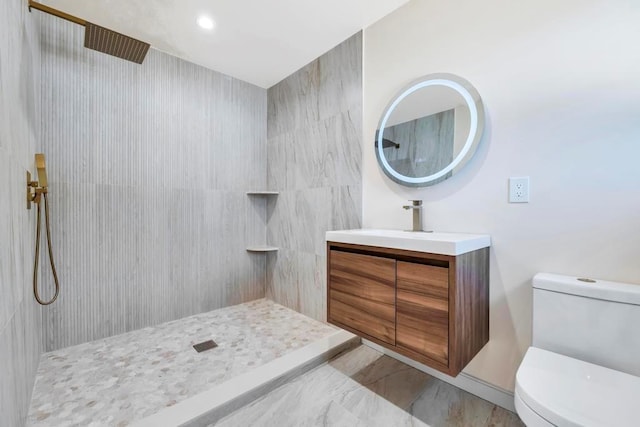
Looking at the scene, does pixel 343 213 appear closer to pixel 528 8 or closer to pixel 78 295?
pixel 528 8

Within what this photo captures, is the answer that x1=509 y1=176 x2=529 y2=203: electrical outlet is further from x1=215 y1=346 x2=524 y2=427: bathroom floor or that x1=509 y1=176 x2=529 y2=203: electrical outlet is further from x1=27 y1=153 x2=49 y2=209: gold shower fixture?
x1=27 y1=153 x2=49 y2=209: gold shower fixture

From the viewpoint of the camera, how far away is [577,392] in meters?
0.88

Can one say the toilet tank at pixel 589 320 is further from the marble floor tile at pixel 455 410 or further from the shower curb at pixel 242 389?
the shower curb at pixel 242 389

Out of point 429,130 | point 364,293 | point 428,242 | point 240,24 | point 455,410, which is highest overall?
point 240,24

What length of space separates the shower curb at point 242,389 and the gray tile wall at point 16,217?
1.73ft

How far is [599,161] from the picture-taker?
3.84ft

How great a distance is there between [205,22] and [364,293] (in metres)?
2.15

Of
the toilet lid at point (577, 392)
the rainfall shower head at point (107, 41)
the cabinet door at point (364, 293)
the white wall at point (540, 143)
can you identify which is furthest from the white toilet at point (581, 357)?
the rainfall shower head at point (107, 41)

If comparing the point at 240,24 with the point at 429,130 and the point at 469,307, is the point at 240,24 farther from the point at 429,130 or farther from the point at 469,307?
the point at 469,307

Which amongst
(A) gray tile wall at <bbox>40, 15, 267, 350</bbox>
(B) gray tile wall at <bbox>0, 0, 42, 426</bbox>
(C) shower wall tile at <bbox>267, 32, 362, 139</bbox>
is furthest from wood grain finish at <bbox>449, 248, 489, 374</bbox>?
(A) gray tile wall at <bbox>40, 15, 267, 350</bbox>

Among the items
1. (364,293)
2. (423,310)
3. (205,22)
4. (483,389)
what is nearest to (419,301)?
(423,310)

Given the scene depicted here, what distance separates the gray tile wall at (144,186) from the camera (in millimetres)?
1891

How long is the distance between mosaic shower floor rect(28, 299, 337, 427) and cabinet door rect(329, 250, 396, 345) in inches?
23.7

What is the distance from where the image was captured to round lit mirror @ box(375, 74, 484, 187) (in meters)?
1.53
